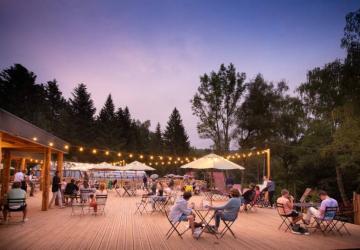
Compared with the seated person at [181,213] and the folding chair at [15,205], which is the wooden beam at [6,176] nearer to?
the folding chair at [15,205]

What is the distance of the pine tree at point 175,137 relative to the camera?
2110 inches

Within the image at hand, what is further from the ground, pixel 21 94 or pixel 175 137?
pixel 21 94

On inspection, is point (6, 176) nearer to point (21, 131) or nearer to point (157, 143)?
point (21, 131)

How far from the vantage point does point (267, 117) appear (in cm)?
2927

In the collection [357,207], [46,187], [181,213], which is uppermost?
[46,187]

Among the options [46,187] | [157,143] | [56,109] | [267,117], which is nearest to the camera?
[46,187]

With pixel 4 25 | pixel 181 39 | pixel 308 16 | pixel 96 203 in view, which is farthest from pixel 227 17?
pixel 96 203

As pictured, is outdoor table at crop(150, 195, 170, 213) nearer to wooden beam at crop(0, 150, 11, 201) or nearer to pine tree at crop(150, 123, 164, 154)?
wooden beam at crop(0, 150, 11, 201)

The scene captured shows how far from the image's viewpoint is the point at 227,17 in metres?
18.5

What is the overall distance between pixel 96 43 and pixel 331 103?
1502 centimetres

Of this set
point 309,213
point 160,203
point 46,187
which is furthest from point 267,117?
point 46,187

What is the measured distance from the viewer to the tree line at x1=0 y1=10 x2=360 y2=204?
1731 centimetres

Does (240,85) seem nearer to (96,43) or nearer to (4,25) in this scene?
(96,43)

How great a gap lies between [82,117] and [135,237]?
1659 inches
